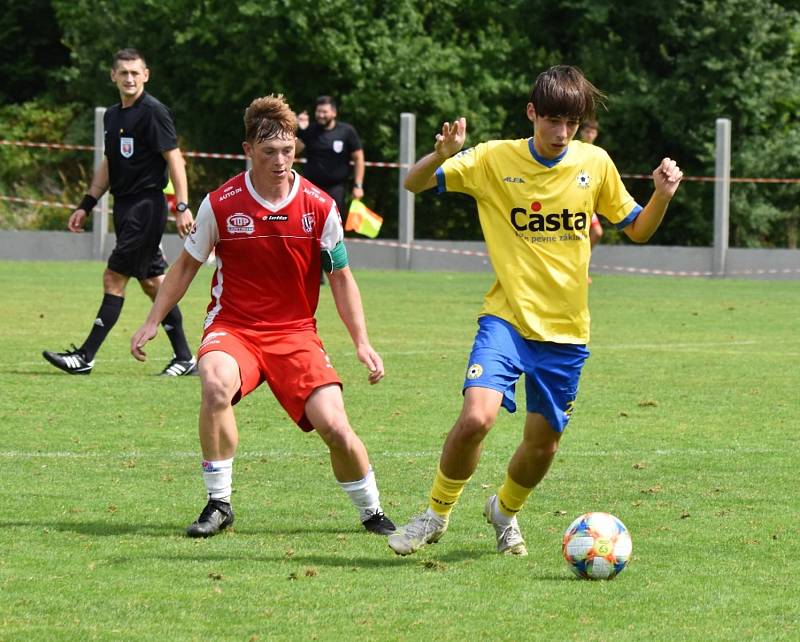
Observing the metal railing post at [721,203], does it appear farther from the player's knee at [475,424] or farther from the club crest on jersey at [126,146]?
the player's knee at [475,424]

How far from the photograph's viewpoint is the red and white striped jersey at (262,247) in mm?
6500

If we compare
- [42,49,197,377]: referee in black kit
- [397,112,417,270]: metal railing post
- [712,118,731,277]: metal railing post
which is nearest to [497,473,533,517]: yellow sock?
[42,49,197,377]: referee in black kit

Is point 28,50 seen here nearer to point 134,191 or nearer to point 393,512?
point 134,191

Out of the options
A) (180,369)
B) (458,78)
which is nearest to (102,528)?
(180,369)

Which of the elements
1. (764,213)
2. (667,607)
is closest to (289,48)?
(764,213)

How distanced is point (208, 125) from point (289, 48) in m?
2.86

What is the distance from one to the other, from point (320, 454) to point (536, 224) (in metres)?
2.56

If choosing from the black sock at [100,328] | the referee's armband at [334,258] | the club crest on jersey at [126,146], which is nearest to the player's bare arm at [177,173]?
the club crest on jersey at [126,146]

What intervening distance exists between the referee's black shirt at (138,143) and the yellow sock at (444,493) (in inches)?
218

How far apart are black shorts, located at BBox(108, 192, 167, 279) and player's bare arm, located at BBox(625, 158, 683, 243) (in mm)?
5375

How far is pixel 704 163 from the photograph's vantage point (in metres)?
Result: 30.5

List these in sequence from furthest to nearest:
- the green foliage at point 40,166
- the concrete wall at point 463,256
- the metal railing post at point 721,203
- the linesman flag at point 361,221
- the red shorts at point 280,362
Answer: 1. the green foliage at point 40,166
2. the concrete wall at point 463,256
3. the metal railing post at point 721,203
4. the linesman flag at point 361,221
5. the red shorts at point 280,362

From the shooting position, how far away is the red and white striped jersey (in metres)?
6.50

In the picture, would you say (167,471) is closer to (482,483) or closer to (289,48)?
(482,483)
